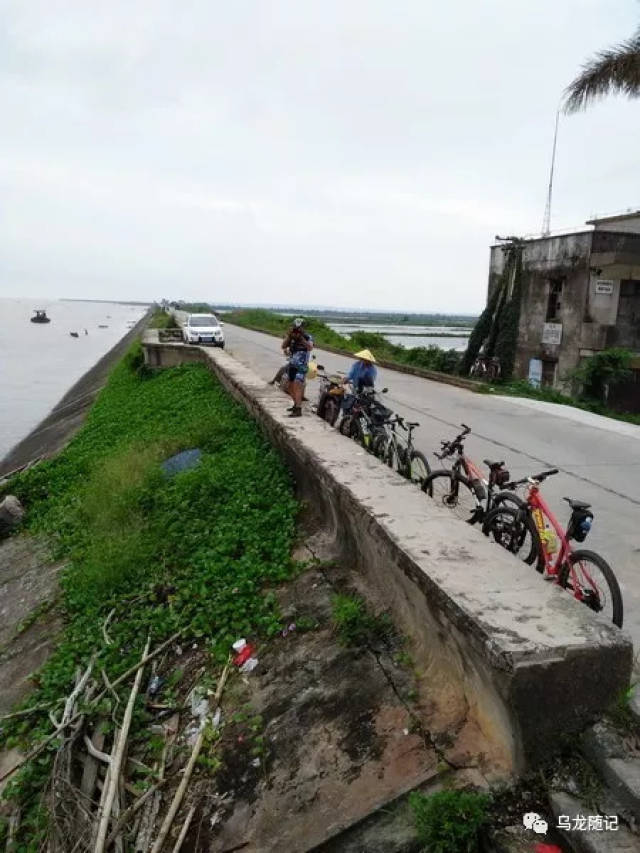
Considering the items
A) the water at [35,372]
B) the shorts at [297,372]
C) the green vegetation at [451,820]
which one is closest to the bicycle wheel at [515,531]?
the green vegetation at [451,820]

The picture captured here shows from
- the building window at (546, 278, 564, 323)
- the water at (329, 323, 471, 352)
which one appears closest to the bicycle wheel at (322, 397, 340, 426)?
the building window at (546, 278, 564, 323)

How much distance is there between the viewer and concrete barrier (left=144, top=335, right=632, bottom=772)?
2.52 meters

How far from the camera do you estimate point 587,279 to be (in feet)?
65.4

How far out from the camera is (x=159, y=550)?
19.6ft

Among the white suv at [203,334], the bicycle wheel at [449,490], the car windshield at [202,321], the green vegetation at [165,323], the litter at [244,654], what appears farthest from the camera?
the green vegetation at [165,323]

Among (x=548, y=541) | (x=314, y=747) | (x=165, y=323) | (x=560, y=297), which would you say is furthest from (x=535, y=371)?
(x=165, y=323)

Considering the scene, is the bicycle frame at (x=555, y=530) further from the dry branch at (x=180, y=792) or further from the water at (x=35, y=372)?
the water at (x=35, y=372)

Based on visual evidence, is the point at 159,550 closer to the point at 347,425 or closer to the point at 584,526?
the point at 347,425

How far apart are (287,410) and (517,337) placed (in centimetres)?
1838

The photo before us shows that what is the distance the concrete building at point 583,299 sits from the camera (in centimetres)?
1941

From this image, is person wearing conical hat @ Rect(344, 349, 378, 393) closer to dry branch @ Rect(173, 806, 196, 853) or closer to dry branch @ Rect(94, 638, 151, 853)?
dry branch @ Rect(94, 638, 151, 853)

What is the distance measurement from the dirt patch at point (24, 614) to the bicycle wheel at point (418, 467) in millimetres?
3719

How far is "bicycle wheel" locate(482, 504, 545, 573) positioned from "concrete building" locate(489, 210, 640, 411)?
15781 mm

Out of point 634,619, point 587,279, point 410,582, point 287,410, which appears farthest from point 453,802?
point 587,279
